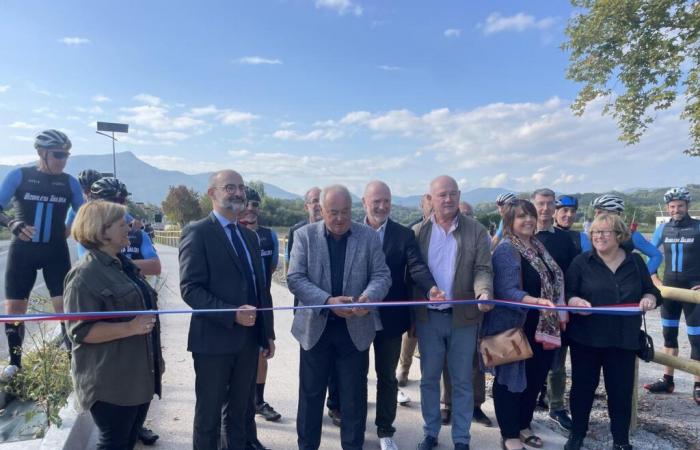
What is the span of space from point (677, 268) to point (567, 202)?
6.89 ft

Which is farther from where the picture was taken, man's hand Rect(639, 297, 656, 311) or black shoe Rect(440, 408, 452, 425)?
black shoe Rect(440, 408, 452, 425)

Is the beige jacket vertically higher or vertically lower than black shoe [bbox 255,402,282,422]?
higher

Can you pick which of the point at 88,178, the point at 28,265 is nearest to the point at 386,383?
the point at 88,178

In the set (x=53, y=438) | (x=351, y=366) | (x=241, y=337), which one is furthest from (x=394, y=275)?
(x=53, y=438)

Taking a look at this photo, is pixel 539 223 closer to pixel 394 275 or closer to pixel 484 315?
pixel 484 315

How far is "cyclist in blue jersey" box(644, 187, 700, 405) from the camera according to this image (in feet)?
15.7

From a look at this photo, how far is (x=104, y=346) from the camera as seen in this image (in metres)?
2.39

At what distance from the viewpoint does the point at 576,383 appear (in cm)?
346

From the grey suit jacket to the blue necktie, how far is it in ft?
0.92

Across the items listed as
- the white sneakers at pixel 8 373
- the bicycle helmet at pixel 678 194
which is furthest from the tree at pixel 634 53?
the white sneakers at pixel 8 373

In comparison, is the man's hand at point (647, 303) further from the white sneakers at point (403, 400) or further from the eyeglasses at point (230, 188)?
the eyeglasses at point (230, 188)

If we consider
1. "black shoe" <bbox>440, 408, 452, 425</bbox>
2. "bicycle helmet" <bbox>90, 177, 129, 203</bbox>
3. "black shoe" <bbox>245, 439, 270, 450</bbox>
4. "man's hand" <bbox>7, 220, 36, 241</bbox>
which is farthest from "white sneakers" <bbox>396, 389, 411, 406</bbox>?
"man's hand" <bbox>7, 220, 36, 241</bbox>

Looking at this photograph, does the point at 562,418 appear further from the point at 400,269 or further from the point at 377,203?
the point at 377,203

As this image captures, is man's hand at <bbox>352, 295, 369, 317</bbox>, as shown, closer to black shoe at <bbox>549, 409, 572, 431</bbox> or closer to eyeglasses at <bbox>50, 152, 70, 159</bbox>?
black shoe at <bbox>549, 409, 572, 431</bbox>
